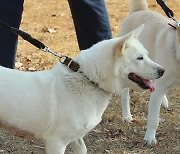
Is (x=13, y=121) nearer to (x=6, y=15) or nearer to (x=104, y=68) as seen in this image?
(x=104, y=68)

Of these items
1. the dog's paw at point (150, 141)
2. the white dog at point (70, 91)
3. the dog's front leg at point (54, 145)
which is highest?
the white dog at point (70, 91)

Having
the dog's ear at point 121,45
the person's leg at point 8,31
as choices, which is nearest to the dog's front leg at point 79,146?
the dog's ear at point 121,45

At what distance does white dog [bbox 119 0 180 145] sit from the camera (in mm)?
3594

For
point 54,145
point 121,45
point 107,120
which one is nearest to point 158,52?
point 107,120

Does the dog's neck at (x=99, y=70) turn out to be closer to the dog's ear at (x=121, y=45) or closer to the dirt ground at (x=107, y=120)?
the dog's ear at (x=121, y=45)

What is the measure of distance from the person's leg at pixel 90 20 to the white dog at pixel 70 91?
1.11 m

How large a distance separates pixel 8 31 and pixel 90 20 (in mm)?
650

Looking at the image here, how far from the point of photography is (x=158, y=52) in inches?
148

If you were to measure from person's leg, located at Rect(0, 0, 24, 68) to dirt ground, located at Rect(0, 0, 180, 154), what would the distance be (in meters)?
0.57

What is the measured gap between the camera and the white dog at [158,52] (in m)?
3.59

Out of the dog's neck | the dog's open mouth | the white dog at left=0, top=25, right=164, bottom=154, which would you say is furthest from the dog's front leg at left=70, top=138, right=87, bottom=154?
the dog's open mouth

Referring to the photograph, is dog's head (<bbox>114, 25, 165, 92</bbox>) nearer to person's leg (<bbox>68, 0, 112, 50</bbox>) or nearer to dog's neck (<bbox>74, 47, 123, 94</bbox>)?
dog's neck (<bbox>74, 47, 123, 94</bbox>)

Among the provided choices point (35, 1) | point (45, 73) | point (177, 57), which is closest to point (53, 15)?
point (35, 1)

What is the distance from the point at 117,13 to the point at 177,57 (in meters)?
3.88
